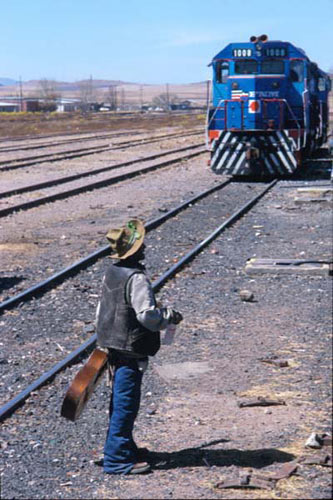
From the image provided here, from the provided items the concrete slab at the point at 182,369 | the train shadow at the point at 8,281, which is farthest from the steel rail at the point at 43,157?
the concrete slab at the point at 182,369

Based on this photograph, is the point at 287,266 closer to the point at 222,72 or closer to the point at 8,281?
the point at 8,281

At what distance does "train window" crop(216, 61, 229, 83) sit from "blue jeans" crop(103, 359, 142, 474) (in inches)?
777

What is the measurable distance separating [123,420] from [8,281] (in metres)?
6.33

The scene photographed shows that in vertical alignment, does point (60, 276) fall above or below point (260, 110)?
below

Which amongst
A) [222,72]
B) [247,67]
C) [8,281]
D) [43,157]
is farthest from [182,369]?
[43,157]

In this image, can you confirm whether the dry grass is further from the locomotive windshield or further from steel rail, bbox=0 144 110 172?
the locomotive windshield

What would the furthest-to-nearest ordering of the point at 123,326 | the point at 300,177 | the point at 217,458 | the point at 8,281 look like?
the point at 300,177 → the point at 8,281 → the point at 217,458 → the point at 123,326

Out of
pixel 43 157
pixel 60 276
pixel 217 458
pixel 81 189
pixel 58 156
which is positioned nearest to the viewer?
pixel 217 458

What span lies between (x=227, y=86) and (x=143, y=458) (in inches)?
771

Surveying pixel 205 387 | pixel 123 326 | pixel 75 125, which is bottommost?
pixel 205 387

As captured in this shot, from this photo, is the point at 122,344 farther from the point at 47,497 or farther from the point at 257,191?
the point at 257,191

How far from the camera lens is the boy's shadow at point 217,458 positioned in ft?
18.6

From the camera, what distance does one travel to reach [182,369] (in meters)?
7.72

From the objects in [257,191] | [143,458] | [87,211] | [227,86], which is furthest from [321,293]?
[227,86]
